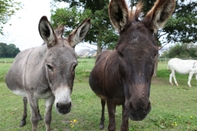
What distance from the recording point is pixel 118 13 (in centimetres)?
237

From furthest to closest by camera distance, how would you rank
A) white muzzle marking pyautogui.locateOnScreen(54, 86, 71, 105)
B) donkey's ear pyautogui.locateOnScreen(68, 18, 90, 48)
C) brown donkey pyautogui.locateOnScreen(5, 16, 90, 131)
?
donkey's ear pyautogui.locateOnScreen(68, 18, 90, 48) < brown donkey pyautogui.locateOnScreen(5, 16, 90, 131) < white muzzle marking pyautogui.locateOnScreen(54, 86, 71, 105)

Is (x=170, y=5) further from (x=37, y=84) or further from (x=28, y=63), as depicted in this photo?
(x=28, y=63)

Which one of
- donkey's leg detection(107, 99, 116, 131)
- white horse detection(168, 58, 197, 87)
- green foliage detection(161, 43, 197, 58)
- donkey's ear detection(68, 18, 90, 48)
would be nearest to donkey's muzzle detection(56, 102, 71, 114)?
donkey's leg detection(107, 99, 116, 131)

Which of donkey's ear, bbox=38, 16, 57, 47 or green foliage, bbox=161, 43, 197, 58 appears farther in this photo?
green foliage, bbox=161, 43, 197, 58

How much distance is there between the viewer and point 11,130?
14.8 ft

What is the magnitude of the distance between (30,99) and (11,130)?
1574 millimetres

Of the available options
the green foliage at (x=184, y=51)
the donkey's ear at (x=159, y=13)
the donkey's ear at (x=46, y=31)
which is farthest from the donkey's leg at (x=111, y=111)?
the green foliage at (x=184, y=51)

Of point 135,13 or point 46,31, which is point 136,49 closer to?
point 135,13

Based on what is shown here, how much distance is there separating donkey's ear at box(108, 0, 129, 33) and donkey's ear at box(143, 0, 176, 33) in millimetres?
306

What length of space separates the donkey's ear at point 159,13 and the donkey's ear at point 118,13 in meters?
0.31

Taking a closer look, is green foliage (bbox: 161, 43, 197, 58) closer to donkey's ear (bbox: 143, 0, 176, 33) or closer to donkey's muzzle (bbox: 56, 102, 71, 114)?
donkey's ear (bbox: 143, 0, 176, 33)

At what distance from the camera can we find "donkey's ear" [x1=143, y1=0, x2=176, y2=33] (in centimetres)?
224

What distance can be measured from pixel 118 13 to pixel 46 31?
1.28 m

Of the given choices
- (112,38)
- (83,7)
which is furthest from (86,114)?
(83,7)
